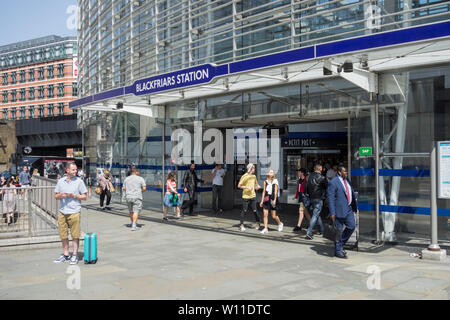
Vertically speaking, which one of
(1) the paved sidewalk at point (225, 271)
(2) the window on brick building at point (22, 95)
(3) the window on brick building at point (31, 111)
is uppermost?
(2) the window on brick building at point (22, 95)

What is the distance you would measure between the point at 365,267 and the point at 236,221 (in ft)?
20.0

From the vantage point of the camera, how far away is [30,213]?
942 centimetres

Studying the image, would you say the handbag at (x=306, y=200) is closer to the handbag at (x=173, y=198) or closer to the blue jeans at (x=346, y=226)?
the blue jeans at (x=346, y=226)

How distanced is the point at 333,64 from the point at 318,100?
2229 mm

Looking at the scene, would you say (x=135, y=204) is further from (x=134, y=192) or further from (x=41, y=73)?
(x=41, y=73)

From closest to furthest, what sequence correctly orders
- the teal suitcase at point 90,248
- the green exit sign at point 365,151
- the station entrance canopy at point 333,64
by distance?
the station entrance canopy at point 333,64
the teal suitcase at point 90,248
the green exit sign at point 365,151

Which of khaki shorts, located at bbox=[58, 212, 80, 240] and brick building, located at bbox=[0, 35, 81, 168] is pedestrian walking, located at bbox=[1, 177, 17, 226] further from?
brick building, located at bbox=[0, 35, 81, 168]

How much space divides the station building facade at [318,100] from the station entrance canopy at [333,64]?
0.02 m

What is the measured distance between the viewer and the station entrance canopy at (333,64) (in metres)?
7.30

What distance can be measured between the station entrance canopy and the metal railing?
13.0 ft

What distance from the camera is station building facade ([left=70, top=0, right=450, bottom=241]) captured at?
866 centimetres

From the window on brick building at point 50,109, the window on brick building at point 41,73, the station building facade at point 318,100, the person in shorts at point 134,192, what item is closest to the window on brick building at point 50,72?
the window on brick building at point 41,73

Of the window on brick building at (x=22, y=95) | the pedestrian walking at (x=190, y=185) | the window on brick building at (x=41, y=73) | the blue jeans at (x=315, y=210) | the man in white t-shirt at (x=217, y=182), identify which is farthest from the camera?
the window on brick building at (x=22, y=95)
